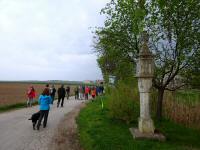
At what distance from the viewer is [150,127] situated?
1200cm

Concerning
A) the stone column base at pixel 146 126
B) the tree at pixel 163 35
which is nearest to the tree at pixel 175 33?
the tree at pixel 163 35

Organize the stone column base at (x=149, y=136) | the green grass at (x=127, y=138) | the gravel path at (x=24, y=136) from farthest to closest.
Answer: the stone column base at (x=149, y=136), the gravel path at (x=24, y=136), the green grass at (x=127, y=138)

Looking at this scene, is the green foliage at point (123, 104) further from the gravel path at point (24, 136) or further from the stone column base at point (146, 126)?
the stone column base at point (146, 126)

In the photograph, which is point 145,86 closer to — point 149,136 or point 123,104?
point 149,136

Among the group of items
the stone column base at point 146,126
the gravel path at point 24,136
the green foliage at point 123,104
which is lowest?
the gravel path at point 24,136

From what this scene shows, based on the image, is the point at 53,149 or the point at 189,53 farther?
the point at 189,53

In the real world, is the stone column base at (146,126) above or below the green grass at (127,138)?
above

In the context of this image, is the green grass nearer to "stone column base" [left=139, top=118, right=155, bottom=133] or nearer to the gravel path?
"stone column base" [left=139, top=118, right=155, bottom=133]

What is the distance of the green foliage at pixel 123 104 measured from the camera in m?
15.2

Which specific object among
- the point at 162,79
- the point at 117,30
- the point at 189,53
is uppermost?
the point at 117,30

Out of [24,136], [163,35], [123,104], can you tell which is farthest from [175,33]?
[24,136]

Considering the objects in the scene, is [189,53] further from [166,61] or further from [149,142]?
[149,142]

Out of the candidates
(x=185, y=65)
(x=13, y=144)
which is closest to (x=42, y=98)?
(x=13, y=144)

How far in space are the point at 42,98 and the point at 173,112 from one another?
669 centimetres
